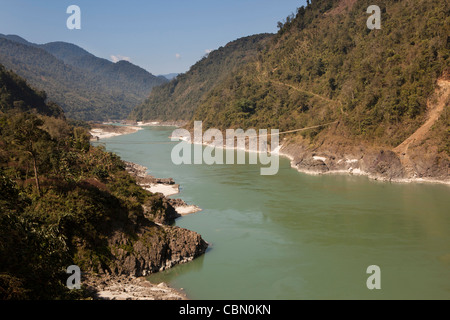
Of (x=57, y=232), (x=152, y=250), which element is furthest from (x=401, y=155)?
(x=57, y=232)

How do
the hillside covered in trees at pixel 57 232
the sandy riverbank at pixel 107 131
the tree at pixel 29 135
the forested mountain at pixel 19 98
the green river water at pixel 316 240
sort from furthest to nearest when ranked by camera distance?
the sandy riverbank at pixel 107 131
the forested mountain at pixel 19 98
the tree at pixel 29 135
the green river water at pixel 316 240
the hillside covered in trees at pixel 57 232

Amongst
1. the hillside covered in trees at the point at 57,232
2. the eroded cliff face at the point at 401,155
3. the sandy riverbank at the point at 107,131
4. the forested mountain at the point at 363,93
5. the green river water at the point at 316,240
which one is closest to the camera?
the hillside covered in trees at the point at 57,232

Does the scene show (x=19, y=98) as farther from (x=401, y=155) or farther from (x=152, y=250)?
(x=401, y=155)

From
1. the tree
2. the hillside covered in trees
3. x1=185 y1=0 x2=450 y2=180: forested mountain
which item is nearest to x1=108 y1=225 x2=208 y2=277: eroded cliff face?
the hillside covered in trees

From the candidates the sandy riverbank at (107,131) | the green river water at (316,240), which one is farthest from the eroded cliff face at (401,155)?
the sandy riverbank at (107,131)

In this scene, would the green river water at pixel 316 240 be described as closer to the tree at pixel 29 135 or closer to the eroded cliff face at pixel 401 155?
the eroded cliff face at pixel 401 155
